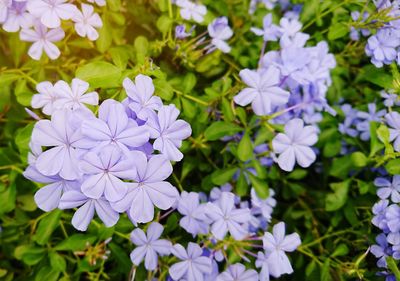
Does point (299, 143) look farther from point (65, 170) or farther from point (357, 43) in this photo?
point (65, 170)

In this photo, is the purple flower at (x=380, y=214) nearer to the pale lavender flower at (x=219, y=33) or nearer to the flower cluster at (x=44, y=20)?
the pale lavender flower at (x=219, y=33)

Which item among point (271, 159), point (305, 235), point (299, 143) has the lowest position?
point (305, 235)

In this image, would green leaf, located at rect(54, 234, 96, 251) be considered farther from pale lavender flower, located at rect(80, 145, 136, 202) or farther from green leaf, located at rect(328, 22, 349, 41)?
green leaf, located at rect(328, 22, 349, 41)

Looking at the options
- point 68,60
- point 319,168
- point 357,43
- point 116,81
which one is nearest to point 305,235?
point 319,168

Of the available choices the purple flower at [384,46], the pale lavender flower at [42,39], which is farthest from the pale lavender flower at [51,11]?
the purple flower at [384,46]

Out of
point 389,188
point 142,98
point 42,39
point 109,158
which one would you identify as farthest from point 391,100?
point 42,39

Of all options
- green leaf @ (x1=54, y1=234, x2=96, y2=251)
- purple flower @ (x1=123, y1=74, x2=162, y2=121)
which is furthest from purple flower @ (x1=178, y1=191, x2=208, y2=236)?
purple flower @ (x1=123, y1=74, x2=162, y2=121)
